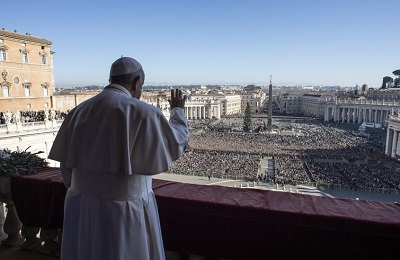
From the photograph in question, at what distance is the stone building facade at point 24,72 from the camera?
680 inches

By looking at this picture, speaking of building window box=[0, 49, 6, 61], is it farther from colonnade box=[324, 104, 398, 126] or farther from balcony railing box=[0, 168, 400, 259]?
colonnade box=[324, 104, 398, 126]

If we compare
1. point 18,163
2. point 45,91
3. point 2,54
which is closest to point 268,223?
point 18,163

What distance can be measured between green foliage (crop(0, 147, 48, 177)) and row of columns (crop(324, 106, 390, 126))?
228 ft

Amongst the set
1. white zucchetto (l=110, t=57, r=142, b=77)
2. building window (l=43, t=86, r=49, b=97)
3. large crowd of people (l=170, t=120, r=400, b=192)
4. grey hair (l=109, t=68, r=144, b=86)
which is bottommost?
large crowd of people (l=170, t=120, r=400, b=192)

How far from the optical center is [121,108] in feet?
6.35

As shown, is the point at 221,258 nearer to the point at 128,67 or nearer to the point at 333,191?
Result: the point at 128,67

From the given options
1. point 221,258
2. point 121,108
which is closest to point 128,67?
point 121,108

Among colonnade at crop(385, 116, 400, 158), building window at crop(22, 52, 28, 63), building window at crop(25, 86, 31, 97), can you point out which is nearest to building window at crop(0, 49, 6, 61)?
building window at crop(22, 52, 28, 63)

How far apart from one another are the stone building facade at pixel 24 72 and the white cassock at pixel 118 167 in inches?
709

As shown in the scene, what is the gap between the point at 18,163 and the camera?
3.55 meters

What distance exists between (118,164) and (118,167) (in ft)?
0.06

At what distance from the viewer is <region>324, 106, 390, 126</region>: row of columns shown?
2553 inches

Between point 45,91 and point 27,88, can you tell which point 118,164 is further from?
point 45,91

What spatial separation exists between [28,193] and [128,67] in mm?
2043
